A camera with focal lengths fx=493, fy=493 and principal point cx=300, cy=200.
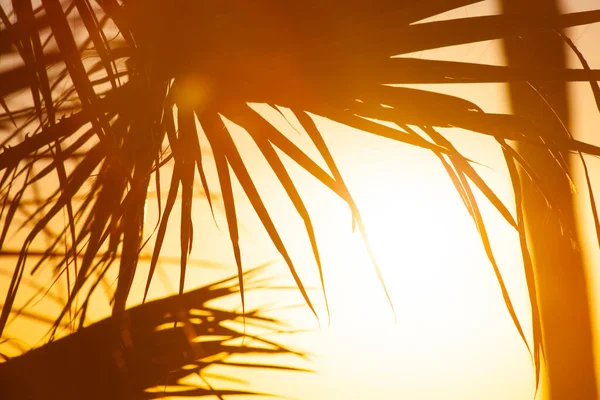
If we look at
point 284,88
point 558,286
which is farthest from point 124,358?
point 558,286

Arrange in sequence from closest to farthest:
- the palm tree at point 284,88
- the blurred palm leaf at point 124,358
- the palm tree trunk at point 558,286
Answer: the palm tree at point 284,88, the blurred palm leaf at point 124,358, the palm tree trunk at point 558,286

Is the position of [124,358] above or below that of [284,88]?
below

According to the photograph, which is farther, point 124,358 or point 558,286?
point 558,286

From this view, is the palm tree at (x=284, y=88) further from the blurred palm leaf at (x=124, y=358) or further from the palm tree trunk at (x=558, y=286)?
the palm tree trunk at (x=558, y=286)

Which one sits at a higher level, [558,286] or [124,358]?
[558,286]

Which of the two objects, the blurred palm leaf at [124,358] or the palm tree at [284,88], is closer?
the palm tree at [284,88]

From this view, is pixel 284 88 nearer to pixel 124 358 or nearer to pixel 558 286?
pixel 124 358

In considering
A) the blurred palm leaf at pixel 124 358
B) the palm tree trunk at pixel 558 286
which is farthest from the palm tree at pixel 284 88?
the palm tree trunk at pixel 558 286

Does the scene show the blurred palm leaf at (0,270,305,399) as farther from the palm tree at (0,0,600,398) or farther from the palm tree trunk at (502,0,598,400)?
the palm tree trunk at (502,0,598,400)

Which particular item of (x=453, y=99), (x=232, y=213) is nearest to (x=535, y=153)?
(x=453, y=99)

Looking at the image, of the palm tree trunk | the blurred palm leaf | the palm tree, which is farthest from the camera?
the palm tree trunk

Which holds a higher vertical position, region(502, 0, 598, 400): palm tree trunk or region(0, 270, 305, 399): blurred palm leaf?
region(502, 0, 598, 400): palm tree trunk

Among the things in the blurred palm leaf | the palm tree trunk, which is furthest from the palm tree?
the palm tree trunk

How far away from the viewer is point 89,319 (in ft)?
2.93
